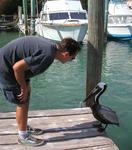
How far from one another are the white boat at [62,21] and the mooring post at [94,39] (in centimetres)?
1680

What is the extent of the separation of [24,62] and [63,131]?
48.8 inches

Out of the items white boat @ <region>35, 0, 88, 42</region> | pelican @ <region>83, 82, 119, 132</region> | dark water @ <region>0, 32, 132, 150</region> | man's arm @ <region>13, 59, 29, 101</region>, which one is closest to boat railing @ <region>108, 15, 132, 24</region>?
white boat @ <region>35, 0, 88, 42</region>

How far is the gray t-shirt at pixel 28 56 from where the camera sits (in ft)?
14.8

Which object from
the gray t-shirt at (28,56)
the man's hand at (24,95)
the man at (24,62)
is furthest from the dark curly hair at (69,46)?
the man's hand at (24,95)

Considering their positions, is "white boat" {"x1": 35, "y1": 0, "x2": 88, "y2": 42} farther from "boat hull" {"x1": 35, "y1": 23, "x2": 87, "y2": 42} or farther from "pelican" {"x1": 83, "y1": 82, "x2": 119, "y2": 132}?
"pelican" {"x1": 83, "y1": 82, "x2": 119, "y2": 132}

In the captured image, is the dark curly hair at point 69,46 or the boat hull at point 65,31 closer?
the dark curly hair at point 69,46

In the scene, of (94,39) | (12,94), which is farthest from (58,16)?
(12,94)

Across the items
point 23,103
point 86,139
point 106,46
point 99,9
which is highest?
point 99,9

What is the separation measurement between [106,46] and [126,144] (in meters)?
16.9

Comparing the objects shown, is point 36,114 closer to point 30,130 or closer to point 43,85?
point 30,130

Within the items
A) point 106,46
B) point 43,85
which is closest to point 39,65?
point 43,85

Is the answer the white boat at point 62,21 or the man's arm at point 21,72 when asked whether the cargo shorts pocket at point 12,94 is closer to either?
the man's arm at point 21,72

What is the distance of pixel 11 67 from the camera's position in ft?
15.5

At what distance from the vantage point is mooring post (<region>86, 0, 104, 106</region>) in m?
6.07
